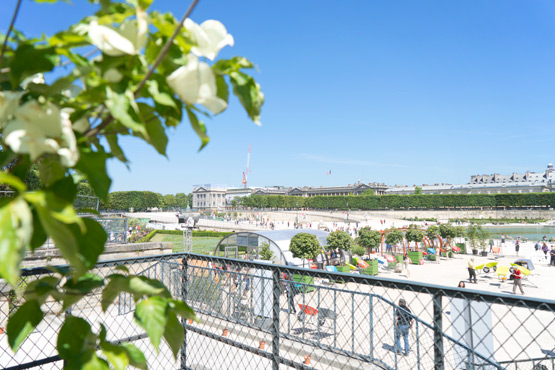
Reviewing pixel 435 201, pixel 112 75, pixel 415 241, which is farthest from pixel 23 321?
pixel 435 201

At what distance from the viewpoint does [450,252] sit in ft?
90.4

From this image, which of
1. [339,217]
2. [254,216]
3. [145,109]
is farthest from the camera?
[254,216]

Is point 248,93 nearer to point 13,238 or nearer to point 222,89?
point 222,89

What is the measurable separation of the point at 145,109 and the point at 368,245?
23.1 metres

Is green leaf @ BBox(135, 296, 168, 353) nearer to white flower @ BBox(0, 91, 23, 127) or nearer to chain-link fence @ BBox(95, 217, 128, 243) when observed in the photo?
white flower @ BBox(0, 91, 23, 127)

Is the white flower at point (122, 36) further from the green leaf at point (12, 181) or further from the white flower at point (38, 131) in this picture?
the green leaf at point (12, 181)

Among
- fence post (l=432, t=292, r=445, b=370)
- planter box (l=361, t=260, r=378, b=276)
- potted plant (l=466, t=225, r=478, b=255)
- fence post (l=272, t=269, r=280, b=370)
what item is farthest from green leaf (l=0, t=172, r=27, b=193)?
potted plant (l=466, t=225, r=478, b=255)

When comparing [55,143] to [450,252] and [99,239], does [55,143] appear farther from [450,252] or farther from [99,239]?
[450,252]

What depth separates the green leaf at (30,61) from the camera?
0.62 meters

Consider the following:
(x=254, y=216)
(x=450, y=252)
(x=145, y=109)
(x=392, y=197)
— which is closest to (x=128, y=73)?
(x=145, y=109)

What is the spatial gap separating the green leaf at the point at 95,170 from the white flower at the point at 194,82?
18 centimetres

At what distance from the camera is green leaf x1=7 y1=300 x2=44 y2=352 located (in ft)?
2.58

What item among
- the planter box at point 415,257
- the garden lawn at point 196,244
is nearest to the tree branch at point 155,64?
the planter box at point 415,257

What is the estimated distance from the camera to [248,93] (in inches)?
28.3
